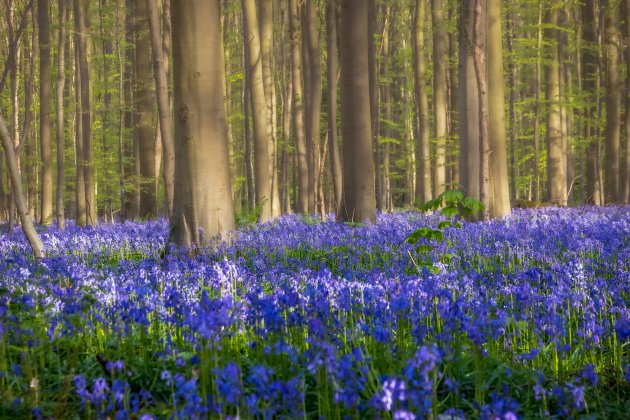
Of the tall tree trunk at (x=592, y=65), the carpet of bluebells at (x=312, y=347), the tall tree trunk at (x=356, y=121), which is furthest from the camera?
the tall tree trunk at (x=592, y=65)

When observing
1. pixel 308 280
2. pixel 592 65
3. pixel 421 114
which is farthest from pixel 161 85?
pixel 592 65

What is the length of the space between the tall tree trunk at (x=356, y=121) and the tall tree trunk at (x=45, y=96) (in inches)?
348

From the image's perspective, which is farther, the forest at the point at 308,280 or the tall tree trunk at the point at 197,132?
the tall tree trunk at the point at 197,132

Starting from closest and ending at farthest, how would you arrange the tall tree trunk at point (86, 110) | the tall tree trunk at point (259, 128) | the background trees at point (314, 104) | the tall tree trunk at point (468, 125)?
the background trees at point (314, 104) < the tall tree trunk at point (468, 125) < the tall tree trunk at point (86, 110) < the tall tree trunk at point (259, 128)

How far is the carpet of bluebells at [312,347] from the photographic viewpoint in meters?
2.55

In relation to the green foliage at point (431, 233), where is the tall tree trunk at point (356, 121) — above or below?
above

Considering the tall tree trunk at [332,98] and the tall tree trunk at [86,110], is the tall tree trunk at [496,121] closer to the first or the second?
the tall tree trunk at [332,98]

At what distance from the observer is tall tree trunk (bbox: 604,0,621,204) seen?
64.4 ft

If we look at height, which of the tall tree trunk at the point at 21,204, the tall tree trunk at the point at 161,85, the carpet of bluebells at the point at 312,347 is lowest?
the carpet of bluebells at the point at 312,347

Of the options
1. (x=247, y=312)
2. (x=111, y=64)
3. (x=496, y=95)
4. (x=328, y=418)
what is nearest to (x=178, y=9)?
(x=247, y=312)

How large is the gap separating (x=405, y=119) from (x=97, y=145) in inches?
743

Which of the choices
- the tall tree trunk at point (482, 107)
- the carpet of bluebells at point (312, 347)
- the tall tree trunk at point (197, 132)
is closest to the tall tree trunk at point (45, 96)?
the tall tree trunk at point (197, 132)

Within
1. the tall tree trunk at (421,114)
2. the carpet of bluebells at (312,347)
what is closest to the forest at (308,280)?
the carpet of bluebells at (312,347)

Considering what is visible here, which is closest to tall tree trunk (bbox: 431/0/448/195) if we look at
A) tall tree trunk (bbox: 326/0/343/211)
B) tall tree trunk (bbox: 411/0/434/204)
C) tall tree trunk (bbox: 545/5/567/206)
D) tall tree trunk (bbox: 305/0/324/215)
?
tall tree trunk (bbox: 411/0/434/204)
